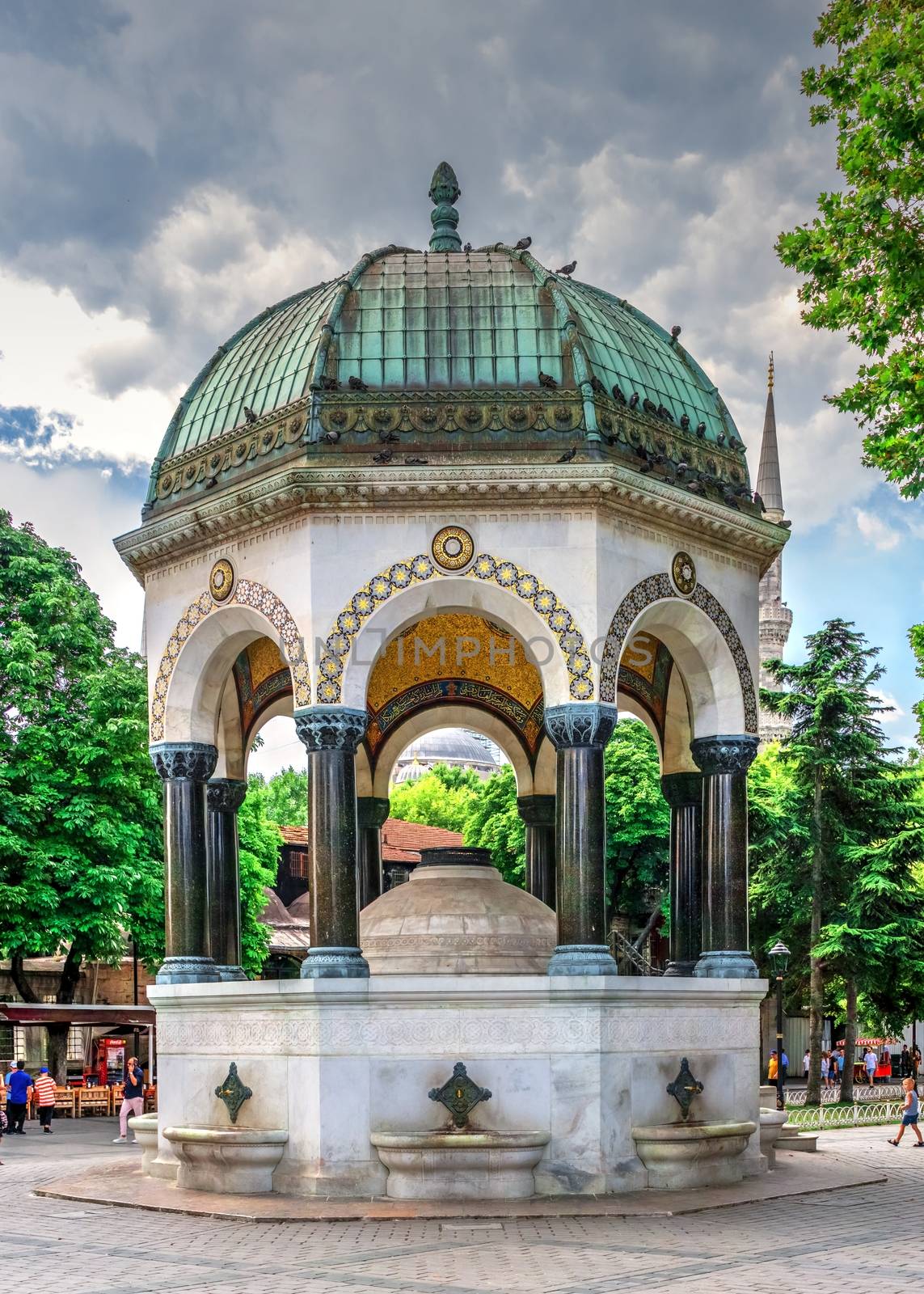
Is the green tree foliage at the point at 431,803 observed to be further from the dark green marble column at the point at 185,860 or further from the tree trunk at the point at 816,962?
the dark green marble column at the point at 185,860

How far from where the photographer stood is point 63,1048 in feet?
111

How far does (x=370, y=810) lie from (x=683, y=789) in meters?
4.02

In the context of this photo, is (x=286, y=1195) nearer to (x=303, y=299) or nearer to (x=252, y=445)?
(x=252, y=445)

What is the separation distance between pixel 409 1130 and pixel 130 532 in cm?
731

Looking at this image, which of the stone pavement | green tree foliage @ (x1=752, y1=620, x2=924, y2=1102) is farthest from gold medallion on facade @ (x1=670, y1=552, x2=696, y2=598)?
green tree foliage @ (x1=752, y1=620, x2=924, y2=1102)

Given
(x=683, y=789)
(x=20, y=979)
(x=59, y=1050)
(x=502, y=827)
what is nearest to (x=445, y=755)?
(x=502, y=827)

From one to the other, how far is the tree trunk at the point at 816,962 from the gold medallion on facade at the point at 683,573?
21.0 meters

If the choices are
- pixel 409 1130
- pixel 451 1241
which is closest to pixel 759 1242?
pixel 451 1241

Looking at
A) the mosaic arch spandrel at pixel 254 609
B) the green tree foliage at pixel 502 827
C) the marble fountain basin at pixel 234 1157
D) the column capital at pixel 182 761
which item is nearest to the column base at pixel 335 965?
the marble fountain basin at pixel 234 1157

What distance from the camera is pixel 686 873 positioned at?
1812cm

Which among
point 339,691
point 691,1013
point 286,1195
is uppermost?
point 339,691

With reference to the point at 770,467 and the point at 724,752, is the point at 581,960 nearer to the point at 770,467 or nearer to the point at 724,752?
the point at 724,752

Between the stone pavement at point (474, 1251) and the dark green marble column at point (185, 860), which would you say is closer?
the stone pavement at point (474, 1251)

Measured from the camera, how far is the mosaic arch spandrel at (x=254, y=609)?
15.4 metres
